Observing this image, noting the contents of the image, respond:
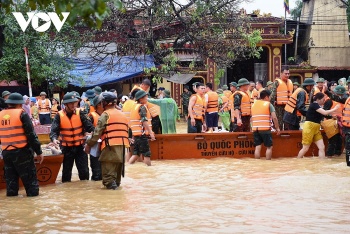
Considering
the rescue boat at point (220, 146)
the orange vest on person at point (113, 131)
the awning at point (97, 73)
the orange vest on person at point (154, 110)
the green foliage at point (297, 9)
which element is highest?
the green foliage at point (297, 9)

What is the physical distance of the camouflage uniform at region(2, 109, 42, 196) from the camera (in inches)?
418

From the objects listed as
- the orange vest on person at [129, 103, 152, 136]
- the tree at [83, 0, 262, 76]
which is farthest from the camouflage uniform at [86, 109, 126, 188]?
the tree at [83, 0, 262, 76]

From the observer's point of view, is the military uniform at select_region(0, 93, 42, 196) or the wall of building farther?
the wall of building

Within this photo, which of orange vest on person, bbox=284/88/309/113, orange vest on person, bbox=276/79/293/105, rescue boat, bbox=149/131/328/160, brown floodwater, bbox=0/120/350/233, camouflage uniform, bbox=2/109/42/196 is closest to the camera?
brown floodwater, bbox=0/120/350/233

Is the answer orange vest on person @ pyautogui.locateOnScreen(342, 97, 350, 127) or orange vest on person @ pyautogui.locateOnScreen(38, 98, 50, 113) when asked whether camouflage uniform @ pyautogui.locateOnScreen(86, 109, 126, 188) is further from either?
orange vest on person @ pyautogui.locateOnScreen(38, 98, 50, 113)

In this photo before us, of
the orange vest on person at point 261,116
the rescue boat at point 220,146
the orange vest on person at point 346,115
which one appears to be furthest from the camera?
the rescue boat at point 220,146

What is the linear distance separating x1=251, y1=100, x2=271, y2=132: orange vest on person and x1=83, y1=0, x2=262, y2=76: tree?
7.48m

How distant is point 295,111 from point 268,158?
5.55 ft

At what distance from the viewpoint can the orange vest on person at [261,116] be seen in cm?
1528

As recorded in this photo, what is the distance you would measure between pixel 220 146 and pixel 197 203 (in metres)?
6.01

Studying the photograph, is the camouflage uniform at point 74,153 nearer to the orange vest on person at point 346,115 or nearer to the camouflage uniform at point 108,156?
the camouflage uniform at point 108,156

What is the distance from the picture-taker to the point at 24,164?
10.8 metres

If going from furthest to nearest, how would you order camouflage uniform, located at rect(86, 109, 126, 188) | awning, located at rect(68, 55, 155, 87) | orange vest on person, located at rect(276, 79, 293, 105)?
awning, located at rect(68, 55, 155, 87) → orange vest on person, located at rect(276, 79, 293, 105) → camouflage uniform, located at rect(86, 109, 126, 188)

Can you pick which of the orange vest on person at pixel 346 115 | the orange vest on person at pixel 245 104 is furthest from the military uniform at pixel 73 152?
the orange vest on person at pixel 245 104
